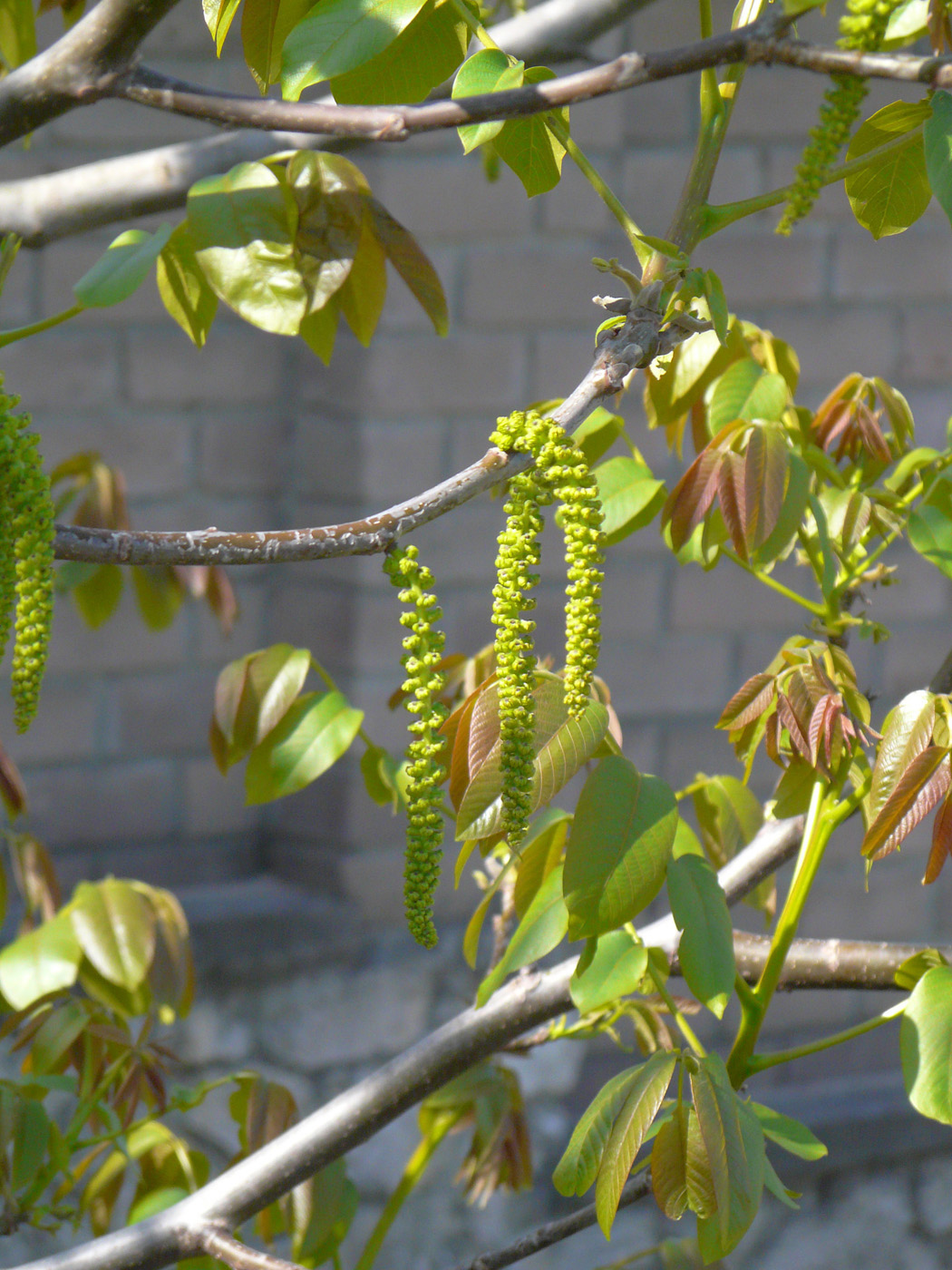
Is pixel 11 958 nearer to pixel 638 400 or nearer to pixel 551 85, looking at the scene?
pixel 551 85

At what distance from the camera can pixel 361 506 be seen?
1.74m

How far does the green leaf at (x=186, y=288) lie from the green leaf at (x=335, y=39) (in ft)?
0.35

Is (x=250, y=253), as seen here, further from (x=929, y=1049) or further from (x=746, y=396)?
(x=929, y=1049)

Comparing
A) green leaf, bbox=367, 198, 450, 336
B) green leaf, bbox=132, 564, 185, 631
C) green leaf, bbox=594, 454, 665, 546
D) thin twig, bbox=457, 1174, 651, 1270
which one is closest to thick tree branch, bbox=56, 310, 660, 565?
green leaf, bbox=367, 198, 450, 336

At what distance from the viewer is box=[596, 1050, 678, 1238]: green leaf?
0.61 metres

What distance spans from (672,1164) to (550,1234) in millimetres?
188

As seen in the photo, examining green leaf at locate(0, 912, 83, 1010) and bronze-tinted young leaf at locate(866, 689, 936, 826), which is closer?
bronze-tinted young leaf at locate(866, 689, 936, 826)

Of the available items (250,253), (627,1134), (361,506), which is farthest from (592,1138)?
(361,506)

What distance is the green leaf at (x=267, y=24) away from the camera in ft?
2.15

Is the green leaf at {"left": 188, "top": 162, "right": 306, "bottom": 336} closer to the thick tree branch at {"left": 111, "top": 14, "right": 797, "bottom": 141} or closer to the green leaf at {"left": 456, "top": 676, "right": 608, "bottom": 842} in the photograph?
the thick tree branch at {"left": 111, "top": 14, "right": 797, "bottom": 141}

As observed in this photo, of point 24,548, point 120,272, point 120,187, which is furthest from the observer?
point 120,187

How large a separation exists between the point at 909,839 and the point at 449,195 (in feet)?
4.33

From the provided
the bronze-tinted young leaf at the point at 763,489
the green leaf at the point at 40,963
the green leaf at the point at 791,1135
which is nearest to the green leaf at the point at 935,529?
the bronze-tinted young leaf at the point at 763,489

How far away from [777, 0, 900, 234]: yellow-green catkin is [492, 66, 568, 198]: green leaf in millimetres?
125
